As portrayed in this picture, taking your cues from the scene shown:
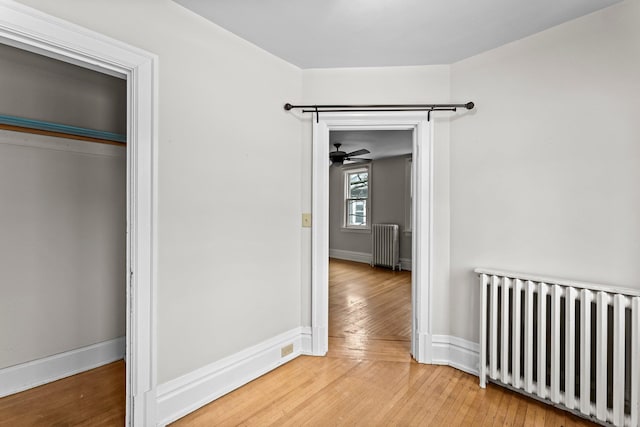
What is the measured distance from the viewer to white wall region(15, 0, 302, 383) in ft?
5.70

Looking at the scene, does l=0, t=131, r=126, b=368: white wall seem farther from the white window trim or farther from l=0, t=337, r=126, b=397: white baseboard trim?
the white window trim

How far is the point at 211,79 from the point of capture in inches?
78.0

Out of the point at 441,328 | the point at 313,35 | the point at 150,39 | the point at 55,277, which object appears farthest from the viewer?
the point at 441,328

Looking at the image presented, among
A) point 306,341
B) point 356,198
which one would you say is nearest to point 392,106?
point 306,341

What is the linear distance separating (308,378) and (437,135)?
2.21 meters

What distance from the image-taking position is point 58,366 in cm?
221

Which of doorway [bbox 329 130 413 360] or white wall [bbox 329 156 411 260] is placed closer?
doorway [bbox 329 130 413 360]

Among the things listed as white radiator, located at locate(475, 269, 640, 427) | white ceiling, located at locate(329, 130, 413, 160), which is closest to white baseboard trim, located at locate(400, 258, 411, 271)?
white ceiling, located at locate(329, 130, 413, 160)

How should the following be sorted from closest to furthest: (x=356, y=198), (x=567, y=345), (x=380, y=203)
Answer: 1. (x=567, y=345)
2. (x=380, y=203)
3. (x=356, y=198)

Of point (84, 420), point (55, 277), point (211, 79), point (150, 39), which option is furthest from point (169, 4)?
point (84, 420)

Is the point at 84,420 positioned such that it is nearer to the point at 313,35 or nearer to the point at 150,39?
the point at 150,39

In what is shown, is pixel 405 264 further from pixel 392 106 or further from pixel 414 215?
pixel 392 106

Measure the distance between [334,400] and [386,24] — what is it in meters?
2.51

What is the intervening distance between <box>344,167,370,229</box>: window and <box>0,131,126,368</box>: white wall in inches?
217
